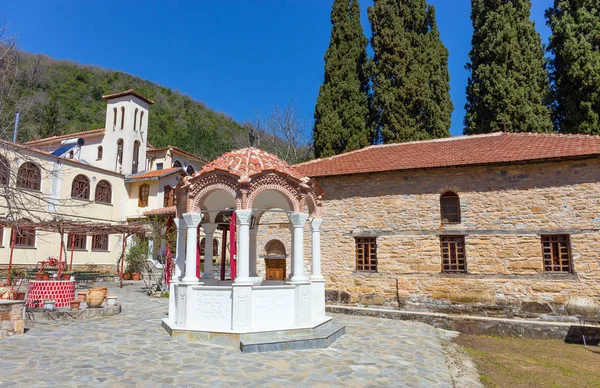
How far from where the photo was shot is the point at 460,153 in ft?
43.3

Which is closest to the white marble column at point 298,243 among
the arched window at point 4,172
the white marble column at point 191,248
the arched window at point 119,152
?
the white marble column at point 191,248

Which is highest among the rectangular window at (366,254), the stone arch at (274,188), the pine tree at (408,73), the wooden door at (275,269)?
the pine tree at (408,73)

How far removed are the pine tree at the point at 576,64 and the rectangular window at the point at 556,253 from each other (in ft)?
30.2

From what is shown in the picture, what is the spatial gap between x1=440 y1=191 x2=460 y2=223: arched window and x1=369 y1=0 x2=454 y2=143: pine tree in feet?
27.7

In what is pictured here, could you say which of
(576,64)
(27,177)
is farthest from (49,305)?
(576,64)

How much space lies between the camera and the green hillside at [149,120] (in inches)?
1529

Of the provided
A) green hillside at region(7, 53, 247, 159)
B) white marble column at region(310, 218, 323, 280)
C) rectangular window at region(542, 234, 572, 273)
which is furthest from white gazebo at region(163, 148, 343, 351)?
green hillside at region(7, 53, 247, 159)

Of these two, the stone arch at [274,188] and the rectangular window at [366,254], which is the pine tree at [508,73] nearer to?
A: the rectangular window at [366,254]

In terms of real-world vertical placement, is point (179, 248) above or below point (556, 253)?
above

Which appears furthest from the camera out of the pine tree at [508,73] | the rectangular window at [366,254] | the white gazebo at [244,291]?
the pine tree at [508,73]

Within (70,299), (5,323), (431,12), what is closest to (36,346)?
(5,323)

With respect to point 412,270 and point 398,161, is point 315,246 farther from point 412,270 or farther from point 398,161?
point 398,161

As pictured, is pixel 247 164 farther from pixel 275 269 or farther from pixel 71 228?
pixel 71 228

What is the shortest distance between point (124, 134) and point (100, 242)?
7.94m
